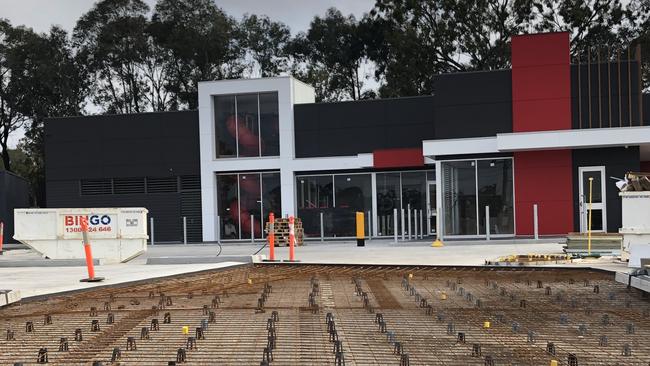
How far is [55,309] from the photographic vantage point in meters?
10.4

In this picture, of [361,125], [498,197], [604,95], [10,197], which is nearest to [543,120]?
[604,95]

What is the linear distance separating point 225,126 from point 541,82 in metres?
12.9

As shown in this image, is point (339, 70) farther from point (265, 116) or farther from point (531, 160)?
point (531, 160)

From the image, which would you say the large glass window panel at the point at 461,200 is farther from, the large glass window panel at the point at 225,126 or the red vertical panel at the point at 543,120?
the large glass window panel at the point at 225,126

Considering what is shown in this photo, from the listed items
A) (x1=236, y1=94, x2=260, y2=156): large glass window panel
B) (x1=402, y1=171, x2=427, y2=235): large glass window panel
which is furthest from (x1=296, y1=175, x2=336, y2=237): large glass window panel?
(x1=402, y1=171, x2=427, y2=235): large glass window panel

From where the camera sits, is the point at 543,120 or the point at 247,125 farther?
the point at 247,125

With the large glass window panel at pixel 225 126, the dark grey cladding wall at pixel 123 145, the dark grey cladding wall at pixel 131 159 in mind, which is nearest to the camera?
the large glass window panel at pixel 225 126

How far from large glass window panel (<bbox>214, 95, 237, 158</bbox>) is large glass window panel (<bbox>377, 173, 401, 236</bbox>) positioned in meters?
6.28

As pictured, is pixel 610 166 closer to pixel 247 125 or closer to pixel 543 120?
pixel 543 120

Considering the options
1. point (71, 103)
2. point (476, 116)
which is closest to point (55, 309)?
point (476, 116)

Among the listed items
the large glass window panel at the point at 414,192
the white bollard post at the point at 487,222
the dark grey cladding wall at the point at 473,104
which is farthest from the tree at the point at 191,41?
the white bollard post at the point at 487,222

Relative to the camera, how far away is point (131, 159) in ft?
108

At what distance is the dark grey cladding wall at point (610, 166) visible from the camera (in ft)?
84.1

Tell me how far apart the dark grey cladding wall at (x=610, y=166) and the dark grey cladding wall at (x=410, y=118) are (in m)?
2.75
